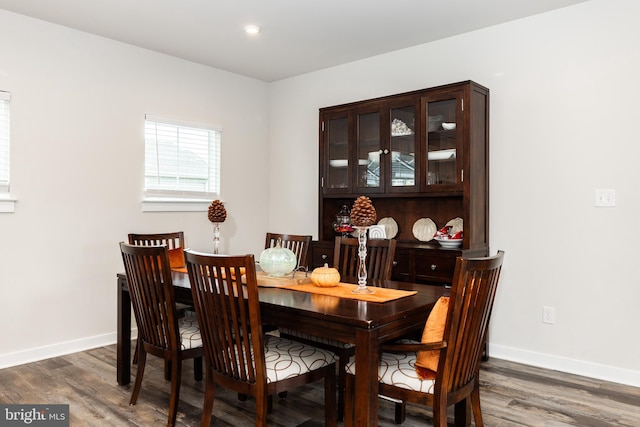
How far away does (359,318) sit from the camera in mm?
1812

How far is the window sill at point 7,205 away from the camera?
3.35m

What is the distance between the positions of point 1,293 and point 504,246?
12.2 feet

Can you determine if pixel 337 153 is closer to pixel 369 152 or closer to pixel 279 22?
pixel 369 152

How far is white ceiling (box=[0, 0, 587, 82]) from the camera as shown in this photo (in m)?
3.26

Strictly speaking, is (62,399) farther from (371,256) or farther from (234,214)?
(234,214)

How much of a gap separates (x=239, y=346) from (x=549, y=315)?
2454 millimetres

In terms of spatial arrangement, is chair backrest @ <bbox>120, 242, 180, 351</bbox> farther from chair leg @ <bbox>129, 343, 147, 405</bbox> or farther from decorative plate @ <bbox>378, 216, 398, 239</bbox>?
decorative plate @ <bbox>378, 216, 398, 239</bbox>

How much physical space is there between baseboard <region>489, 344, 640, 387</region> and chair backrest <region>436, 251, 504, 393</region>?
170cm

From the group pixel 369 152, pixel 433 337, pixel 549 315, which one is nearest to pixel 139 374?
pixel 433 337

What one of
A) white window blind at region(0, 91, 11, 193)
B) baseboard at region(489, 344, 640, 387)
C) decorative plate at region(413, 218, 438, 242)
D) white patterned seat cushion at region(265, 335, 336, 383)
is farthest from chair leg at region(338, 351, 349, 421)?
white window blind at region(0, 91, 11, 193)

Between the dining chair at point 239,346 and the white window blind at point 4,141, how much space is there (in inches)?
85.6

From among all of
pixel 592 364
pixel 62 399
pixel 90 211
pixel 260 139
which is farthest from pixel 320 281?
pixel 260 139

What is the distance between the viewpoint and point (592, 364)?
10.5 ft

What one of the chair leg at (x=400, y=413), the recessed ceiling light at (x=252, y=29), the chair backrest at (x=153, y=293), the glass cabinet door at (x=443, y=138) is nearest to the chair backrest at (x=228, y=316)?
the chair backrest at (x=153, y=293)
